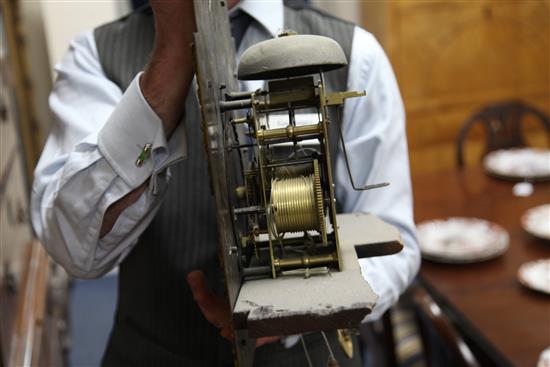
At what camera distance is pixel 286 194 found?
1.95ft

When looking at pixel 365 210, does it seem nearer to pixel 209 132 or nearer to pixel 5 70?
Result: pixel 209 132

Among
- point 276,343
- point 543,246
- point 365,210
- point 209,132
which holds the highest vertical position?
point 209,132

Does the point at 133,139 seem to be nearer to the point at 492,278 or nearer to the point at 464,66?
the point at 492,278

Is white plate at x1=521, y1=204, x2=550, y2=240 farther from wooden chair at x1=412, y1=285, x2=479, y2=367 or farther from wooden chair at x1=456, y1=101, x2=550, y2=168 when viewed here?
wooden chair at x1=456, y1=101, x2=550, y2=168

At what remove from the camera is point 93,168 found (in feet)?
2.41

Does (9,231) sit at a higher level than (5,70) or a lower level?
lower

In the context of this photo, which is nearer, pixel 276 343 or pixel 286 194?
pixel 286 194

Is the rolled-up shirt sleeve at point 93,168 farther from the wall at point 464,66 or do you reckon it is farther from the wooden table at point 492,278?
the wall at point 464,66

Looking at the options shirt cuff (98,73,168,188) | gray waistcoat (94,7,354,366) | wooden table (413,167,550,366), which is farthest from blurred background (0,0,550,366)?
shirt cuff (98,73,168,188)

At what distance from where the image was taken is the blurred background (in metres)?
1.64

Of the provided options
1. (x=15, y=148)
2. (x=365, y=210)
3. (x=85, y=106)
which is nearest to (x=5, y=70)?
(x=15, y=148)

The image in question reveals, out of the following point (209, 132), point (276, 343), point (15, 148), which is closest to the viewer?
point (209, 132)

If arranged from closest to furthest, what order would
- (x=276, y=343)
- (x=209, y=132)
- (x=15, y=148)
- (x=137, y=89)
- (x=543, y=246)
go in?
(x=209, y=132), (x=137, y=89), (x=276, y=343), (x=543, y=246), (x=15, y=148)

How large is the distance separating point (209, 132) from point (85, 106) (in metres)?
0.41
